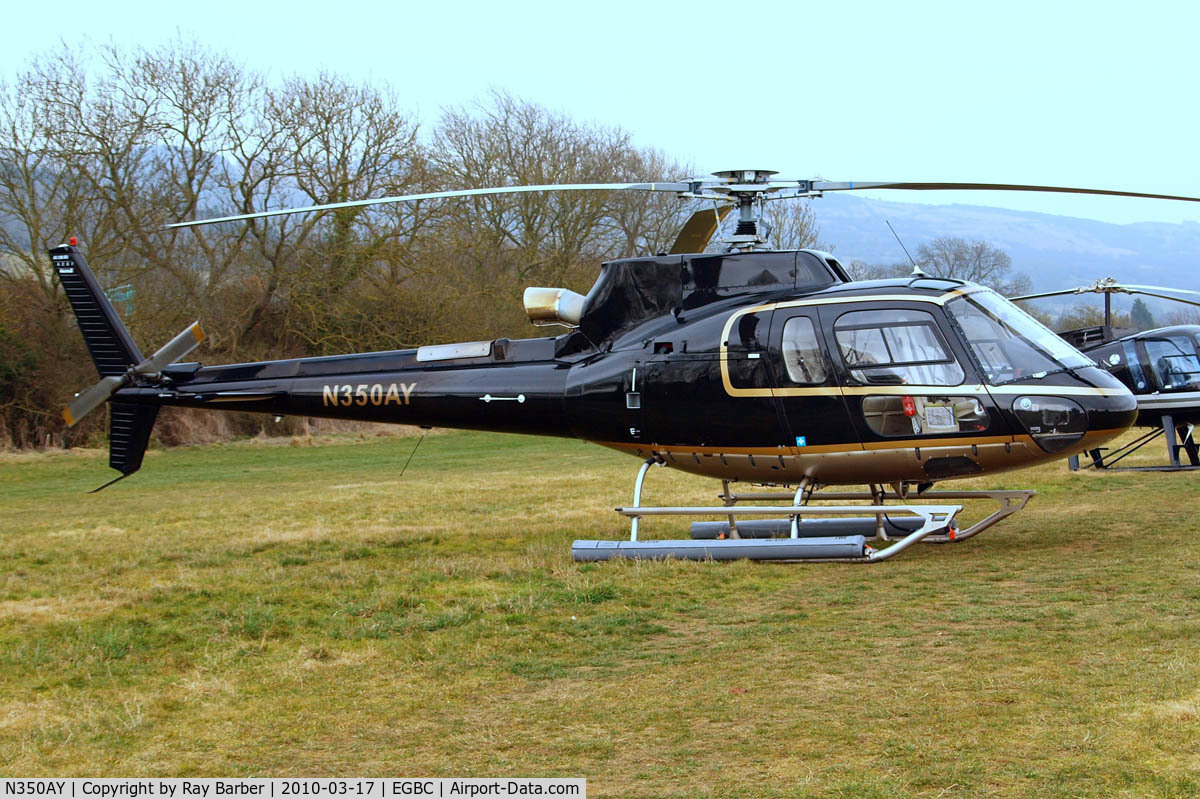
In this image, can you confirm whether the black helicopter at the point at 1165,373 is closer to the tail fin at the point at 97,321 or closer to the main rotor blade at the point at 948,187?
the main rotor blade at the point at 948,187

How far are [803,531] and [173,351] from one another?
23.5ft

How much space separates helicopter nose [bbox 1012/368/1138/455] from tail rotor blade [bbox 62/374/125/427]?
374 inches

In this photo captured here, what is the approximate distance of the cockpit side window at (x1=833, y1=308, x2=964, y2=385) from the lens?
10344 mm

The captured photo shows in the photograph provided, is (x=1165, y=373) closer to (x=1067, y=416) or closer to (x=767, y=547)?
(x=1067, y=416)

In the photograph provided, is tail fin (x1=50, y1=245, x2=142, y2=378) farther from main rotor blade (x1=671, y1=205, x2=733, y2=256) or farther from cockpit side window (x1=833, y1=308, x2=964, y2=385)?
cockpit side window (x1=833, y1=308, x2=964, y2=385)

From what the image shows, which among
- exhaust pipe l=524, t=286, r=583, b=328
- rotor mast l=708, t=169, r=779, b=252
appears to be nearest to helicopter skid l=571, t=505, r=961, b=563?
exhaust pipe l=524, t=286, r=583, b=328

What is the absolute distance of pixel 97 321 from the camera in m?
13.0

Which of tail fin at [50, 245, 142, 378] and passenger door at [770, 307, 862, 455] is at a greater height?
tail fin at [50, 245, 142, 378]

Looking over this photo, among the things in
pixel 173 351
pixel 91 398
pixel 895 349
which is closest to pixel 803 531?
pixel 895 349

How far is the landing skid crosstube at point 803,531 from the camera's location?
10586 mm

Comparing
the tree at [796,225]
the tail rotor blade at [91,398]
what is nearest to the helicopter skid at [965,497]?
the tail rotor blade at [91,398]

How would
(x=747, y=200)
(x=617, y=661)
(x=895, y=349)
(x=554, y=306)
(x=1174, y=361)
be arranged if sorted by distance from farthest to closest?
(x=1174, y=361)
(x=554, y=306)
(x=747, y=200)
(x=895, y=349)
(x=617, y=661)

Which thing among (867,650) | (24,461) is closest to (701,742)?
(867,650)

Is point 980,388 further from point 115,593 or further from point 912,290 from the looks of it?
point 115,593
